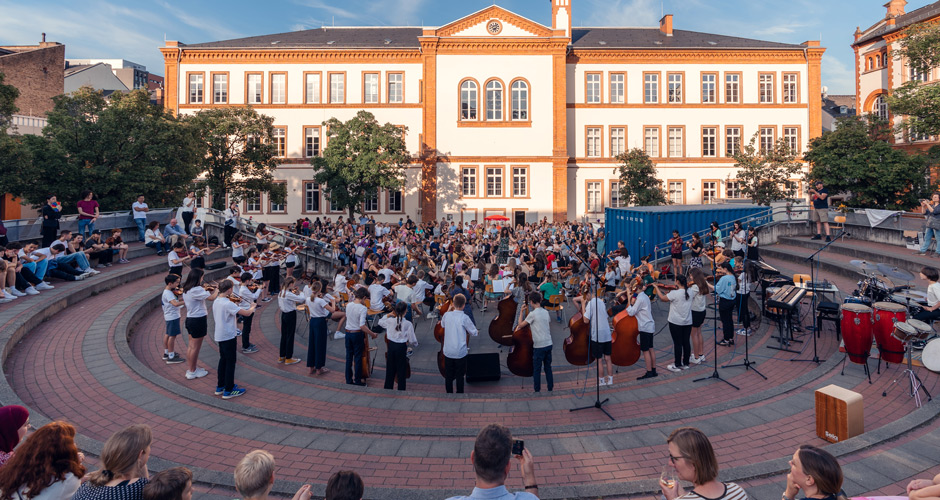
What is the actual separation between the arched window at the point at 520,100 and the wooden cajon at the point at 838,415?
37151 millimetres

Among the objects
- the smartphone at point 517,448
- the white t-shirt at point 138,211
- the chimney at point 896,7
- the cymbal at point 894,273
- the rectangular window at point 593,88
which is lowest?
the smartphone at point 517,448

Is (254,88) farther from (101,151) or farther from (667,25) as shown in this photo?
(667,25)

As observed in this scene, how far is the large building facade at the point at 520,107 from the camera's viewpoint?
41469mm

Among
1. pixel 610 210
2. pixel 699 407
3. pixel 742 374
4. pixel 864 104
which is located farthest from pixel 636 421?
pixel 864 104

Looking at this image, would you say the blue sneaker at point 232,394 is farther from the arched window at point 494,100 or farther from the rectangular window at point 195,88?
the rectangular window at point 195,88

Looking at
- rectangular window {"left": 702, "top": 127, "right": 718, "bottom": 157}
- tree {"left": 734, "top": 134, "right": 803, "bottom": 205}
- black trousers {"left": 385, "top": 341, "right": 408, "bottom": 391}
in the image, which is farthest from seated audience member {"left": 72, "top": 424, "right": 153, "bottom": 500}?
rectangular window {"left": 702, "top": 127, "right": 718, "bottom": 157}

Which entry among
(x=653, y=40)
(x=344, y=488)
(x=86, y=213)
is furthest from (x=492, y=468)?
(x=653, y=40)

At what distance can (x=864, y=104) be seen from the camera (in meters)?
47.3

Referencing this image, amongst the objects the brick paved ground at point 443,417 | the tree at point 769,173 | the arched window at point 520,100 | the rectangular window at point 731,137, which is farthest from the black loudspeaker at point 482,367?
the rectangular window at point 731,137

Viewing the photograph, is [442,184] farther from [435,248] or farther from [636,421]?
[636,421]

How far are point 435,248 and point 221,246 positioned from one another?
1056 centimetres

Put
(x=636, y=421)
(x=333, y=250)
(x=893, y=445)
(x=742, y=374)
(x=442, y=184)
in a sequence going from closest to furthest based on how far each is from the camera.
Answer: (x=893, y=445) < (x=636, y=421) < (x=742, y=374) < (x=333, y=250) < (x=442, y=184)

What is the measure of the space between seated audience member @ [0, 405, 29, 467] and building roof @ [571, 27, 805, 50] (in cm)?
4437

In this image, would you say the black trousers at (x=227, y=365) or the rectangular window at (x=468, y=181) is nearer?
the black trousers at (x=227, y=365)
